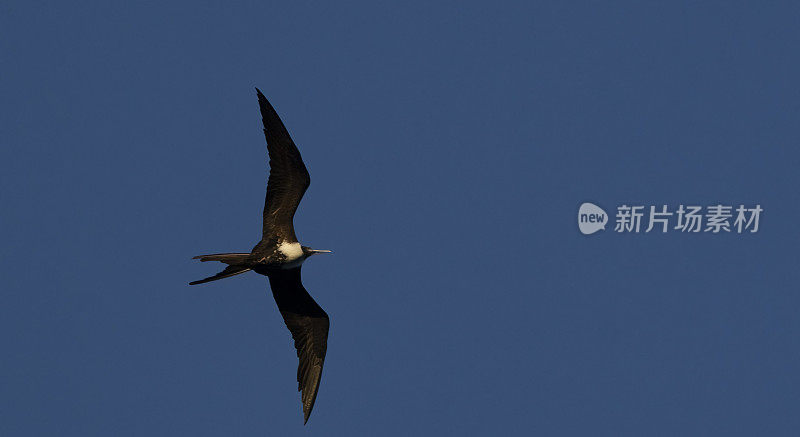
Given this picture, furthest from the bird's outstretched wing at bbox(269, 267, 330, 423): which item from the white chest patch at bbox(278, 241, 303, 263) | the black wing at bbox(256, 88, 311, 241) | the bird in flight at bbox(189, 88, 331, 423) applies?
the black wing at bbox(256, 88, 311, 241)

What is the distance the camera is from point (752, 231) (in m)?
34.8

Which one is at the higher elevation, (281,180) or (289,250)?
(281,180)

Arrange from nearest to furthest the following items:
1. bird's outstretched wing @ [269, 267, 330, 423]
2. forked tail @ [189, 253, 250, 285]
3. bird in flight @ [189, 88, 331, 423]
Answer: forked tail @ [189, 253, 250, 285], bird in flight @ [189, 88, 331, 423], bird's outstretched wing @ [269, 267, 330, 423]

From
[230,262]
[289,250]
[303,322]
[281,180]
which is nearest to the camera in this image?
[230,262]

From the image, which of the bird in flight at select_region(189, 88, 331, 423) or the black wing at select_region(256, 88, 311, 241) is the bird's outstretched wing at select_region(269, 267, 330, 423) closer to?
the bird in flight at select_region(189, 88, 331, 423)

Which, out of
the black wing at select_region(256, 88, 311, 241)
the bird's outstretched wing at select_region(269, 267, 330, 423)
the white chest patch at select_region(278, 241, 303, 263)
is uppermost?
the black wing at select_region(256, 88, 311, 241)

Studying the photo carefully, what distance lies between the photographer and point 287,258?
82.3ft

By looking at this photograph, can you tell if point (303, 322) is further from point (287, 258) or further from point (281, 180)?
point (281, 180)

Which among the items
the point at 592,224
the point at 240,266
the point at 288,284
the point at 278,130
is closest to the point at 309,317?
the point at 288,284

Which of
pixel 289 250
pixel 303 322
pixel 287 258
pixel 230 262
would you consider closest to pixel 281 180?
pixel 289 250

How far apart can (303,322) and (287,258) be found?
1.74m

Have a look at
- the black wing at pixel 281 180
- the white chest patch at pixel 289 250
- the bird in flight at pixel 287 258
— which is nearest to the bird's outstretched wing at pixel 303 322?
the bird in flight at pixel 287 258

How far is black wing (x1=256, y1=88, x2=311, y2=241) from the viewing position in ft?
80.4

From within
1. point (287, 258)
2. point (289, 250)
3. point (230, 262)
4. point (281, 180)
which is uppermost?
point (281, 180)
